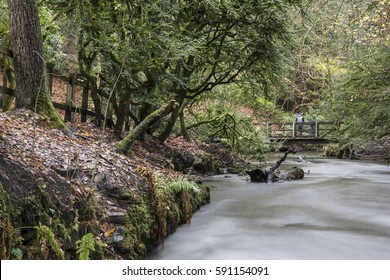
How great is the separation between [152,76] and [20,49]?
3.35 metres

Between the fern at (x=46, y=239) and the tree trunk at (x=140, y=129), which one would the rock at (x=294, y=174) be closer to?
the tree trunk at (x=140, y=129)

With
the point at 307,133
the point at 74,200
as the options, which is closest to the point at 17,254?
the point at 74,200

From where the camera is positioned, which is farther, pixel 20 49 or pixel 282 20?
pixel 282 20

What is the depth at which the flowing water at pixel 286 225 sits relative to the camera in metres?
5.13

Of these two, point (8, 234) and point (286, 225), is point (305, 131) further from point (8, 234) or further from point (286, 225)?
point (8, 234)

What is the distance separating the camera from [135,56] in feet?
25.8

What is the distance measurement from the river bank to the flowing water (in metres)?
0.44

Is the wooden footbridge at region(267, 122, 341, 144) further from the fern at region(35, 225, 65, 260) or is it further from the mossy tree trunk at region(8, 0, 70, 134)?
the fern at region(35, 225, 65, 260)

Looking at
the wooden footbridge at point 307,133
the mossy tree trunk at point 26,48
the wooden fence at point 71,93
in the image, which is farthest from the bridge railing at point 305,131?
the mossy tree trunk at point 26,48

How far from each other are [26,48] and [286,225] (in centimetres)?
536

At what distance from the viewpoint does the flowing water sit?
16.8 feet

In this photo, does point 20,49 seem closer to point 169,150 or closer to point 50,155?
point 50,155

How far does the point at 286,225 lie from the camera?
6398 millimetres

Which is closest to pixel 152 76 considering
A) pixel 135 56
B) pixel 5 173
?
pixel 135 56
